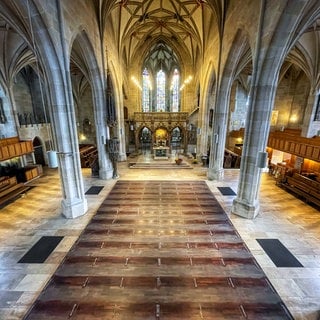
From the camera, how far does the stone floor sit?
3.71 m

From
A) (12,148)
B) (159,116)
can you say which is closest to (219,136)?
(159,116)

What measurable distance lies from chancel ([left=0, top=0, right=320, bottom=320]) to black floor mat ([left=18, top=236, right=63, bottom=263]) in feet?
0.14

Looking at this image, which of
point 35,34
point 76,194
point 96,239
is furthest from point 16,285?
point 35,34

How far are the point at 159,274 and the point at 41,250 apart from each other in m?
3.34

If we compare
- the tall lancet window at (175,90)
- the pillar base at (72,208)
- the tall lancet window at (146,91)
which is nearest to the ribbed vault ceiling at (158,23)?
the tall lancet window at (175,90)

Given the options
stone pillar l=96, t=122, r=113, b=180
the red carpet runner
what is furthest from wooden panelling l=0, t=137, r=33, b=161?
the red carpet runner

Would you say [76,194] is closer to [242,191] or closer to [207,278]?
[207,278]

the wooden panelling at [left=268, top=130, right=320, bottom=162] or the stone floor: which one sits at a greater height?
the wooden panelling at [left=268, top=130, right=320, bottom=162]

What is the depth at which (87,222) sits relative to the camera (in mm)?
6270

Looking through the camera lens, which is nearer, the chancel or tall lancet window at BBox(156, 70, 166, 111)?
the chancel

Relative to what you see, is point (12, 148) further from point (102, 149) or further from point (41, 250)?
point (41, 250)

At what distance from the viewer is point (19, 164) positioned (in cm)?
1138

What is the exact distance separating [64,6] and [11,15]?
5.33 ft

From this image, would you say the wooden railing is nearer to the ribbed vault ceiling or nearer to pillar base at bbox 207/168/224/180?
the ribbed vault ceiling
